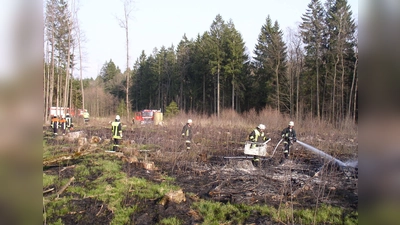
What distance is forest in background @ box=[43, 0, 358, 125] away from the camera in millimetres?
26906

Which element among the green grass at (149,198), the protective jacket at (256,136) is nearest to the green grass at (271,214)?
the green grass at (149,198)

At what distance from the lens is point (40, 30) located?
1404mm

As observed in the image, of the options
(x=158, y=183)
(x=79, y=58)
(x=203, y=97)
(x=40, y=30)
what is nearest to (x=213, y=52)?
(x=203, y=97)

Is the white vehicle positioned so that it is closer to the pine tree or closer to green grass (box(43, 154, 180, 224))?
green grass (box(43, 154, 180, 224))

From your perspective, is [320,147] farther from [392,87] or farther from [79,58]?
[79,58]

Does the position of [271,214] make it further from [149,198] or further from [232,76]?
[232,76]

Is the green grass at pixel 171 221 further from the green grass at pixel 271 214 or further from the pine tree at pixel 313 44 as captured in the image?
the pine tree at pixel 313 44

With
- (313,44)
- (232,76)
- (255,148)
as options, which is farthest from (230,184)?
(232,76)

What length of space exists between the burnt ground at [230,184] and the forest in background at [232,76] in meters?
11.7

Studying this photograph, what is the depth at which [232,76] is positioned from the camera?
41.8 m

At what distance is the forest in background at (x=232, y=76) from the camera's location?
2691 centimetres

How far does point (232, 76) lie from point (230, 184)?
1351 inches

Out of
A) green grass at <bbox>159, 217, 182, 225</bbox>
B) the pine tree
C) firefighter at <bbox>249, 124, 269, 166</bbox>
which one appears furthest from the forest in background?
green grass at <bbox>159, 217, 182, 225</bbox>

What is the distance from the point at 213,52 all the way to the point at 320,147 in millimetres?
28406
